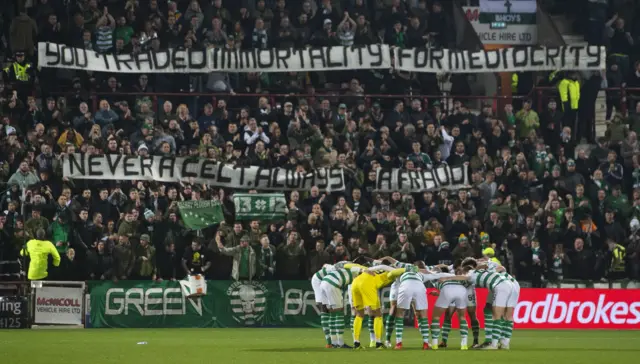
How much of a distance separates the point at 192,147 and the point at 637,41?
15.4m

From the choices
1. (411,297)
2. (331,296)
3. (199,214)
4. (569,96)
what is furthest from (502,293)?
(569,96)

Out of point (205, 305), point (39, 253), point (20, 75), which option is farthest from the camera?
point (20, 75)

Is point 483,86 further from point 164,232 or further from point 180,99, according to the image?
point 164,232

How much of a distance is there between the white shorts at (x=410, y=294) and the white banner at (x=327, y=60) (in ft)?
43.8

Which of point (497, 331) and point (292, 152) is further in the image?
point (292, 152)

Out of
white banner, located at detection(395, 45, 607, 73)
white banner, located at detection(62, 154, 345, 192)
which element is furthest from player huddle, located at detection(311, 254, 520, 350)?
white banner, located at detection(395, 45, 607, 73)

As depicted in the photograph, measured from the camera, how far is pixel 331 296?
27.9 metres

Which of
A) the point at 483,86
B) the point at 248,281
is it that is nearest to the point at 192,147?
the point at 248,281

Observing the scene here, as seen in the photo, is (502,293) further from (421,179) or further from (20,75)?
(20,75)

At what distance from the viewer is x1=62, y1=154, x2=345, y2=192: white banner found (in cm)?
3550

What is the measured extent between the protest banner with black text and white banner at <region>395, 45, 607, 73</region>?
2.96 feet

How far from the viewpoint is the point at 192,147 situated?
37031 mm

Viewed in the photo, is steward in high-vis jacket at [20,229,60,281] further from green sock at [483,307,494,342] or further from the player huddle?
green sock at [483,307,494,342]

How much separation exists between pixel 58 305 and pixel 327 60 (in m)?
10.3
